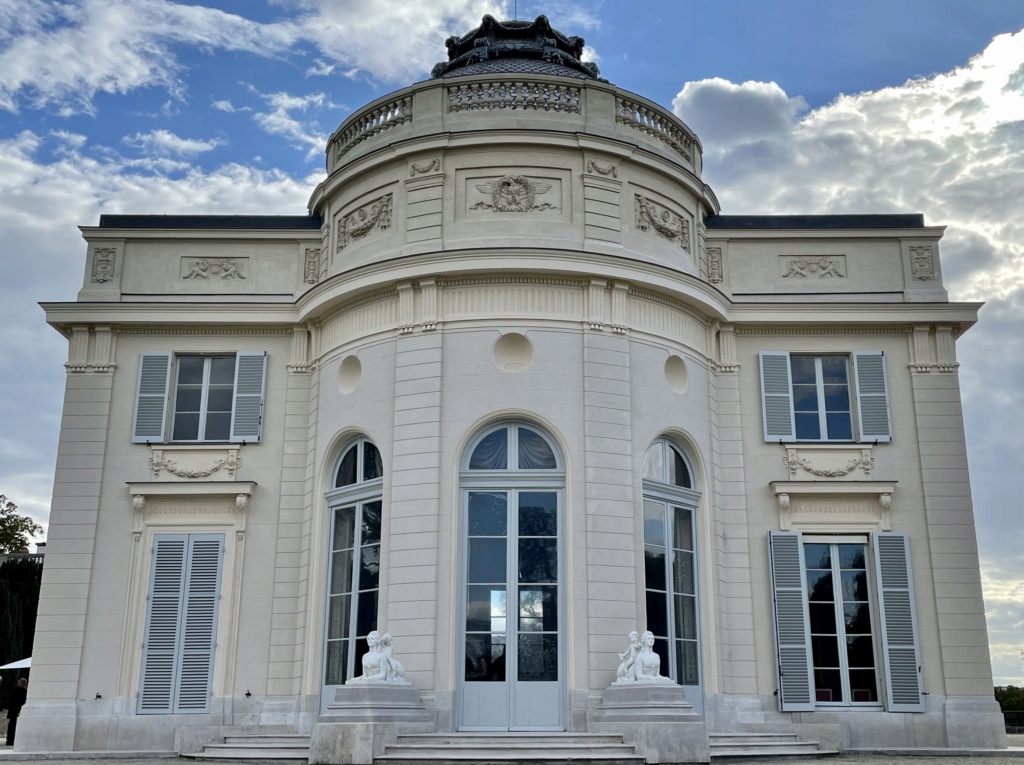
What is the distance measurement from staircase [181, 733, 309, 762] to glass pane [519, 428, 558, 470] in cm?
489

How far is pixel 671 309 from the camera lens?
56.3 feet

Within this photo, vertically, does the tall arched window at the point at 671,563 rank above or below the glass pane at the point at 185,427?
below

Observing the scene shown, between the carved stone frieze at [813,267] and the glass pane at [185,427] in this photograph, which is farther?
the carved stone frieze at [813,267]

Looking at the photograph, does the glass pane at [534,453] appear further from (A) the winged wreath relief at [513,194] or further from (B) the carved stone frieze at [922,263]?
(B) the carved stone frieze at [922,263]

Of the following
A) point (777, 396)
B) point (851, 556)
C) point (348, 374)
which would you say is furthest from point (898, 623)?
point (348, 374)

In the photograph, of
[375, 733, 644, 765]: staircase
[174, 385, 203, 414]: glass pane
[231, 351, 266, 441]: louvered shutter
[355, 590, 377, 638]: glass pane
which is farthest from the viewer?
[174, 385, 203, 414]: glass pane

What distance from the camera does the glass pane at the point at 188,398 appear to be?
18.2 m

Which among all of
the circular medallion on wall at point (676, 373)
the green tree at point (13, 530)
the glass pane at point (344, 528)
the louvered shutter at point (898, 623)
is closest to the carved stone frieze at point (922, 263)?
the louvered shutter at point (898, 623)

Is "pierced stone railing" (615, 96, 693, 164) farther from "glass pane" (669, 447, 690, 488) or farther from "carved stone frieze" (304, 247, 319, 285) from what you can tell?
"carved stone frieze" (304, 247, 319, 285)

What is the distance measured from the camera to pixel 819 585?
56.6 feet

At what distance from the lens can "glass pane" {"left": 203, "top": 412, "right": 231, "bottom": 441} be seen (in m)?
17.9

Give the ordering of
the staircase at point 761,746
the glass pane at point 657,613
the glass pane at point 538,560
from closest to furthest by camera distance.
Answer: the staircase at point 761,746 → the glass pane at point 538,560 → the glass pane at point 657,613

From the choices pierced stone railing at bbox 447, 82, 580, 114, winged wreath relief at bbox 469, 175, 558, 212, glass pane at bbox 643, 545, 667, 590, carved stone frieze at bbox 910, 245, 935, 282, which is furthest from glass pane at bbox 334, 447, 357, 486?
carved stone frieze at bbox 910, 245, 935, 282

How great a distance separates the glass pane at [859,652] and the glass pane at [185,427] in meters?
11.0
